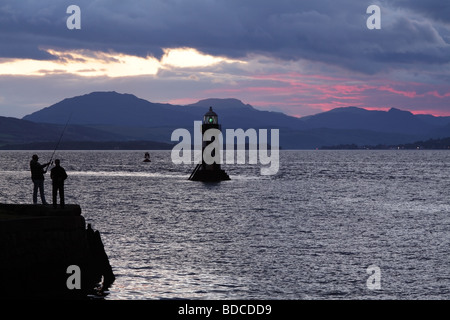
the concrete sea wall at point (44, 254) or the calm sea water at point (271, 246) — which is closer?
the concrete sea wall at point (44, 254)

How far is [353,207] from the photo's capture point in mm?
52969

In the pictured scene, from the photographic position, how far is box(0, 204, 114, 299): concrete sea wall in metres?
17.1

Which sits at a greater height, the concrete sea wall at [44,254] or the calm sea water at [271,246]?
the concrete sea wall at [44,254]

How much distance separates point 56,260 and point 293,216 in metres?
28.1

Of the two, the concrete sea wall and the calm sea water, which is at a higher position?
the concrete sea wall

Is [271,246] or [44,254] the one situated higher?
[44,254]

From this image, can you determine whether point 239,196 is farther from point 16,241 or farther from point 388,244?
point 16,241

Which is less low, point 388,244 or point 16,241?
point 16,241

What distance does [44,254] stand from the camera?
1797cm

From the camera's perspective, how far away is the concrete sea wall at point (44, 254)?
1709cm

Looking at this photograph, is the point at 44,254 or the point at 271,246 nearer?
the point at 44,254

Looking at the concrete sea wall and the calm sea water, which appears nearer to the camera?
the concrete sea wall
